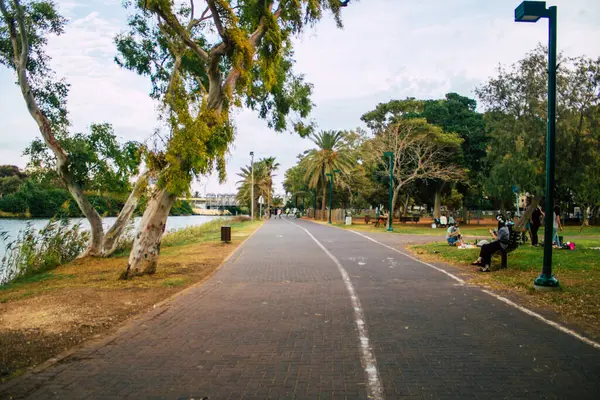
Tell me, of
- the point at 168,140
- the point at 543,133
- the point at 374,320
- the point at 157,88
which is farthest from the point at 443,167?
the point at 374,320

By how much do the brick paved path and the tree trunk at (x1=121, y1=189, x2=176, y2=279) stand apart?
2.76 m

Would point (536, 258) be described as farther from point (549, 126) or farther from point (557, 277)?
point (549, 126)

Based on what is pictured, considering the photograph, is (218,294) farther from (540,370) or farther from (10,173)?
(10,173)

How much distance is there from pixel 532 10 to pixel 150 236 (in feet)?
32.5

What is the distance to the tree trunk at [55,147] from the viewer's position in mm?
13922

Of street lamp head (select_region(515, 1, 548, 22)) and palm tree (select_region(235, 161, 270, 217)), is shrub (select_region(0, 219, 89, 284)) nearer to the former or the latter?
street lamp head (select_region(515, 1, 548, 22))

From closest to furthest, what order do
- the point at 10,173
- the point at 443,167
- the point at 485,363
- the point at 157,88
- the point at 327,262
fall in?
1. the point at 485,363
2. the point at 327,262
3. the point at 157,88
4. the point at 443,167
5. the point at 10,173

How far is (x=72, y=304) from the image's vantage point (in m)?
7.93

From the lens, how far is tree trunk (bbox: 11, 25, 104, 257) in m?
13.9

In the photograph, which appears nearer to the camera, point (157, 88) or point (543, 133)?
point (157, 88)

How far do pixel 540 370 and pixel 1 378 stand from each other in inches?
214

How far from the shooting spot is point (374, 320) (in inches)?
267

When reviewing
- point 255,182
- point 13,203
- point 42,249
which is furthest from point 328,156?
point 42,249

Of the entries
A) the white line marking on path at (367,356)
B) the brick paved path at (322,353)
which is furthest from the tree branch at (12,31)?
the white line marking on path at (367,356)
